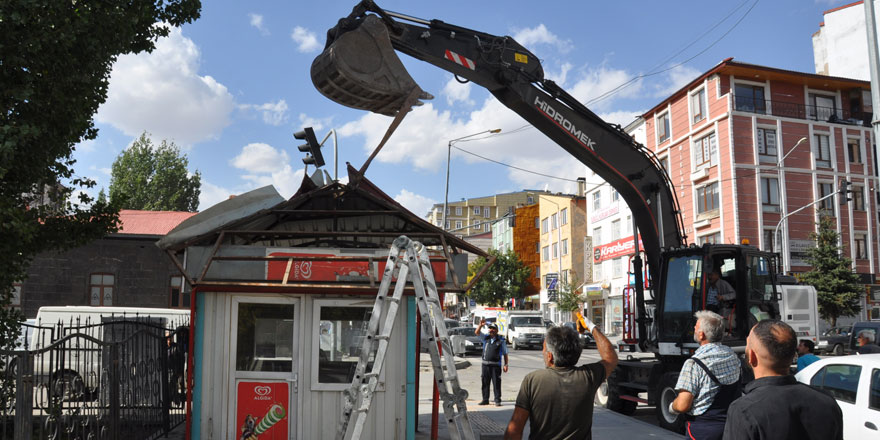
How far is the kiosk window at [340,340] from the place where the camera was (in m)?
8.66

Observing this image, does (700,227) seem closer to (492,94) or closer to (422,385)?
(422,385)

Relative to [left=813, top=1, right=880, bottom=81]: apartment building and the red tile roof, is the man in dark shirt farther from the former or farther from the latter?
[left=813, top=1, right=880, bottom=81]: apartment building

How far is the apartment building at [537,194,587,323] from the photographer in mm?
57469

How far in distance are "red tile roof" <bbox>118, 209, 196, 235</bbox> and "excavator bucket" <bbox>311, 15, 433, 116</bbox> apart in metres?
25.8

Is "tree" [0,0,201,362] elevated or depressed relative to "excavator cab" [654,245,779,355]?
elevated

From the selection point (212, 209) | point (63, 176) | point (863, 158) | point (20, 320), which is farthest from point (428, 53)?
point (863, 158)

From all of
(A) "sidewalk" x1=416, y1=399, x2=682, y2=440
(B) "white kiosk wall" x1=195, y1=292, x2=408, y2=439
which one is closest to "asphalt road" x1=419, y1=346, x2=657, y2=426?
(A) "sidewalk" x1=416, y1=399, x2=682, y2=440

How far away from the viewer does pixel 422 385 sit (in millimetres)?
19047

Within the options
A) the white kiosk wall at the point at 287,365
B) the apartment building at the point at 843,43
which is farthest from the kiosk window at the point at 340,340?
the apartment building at the point at 843,43

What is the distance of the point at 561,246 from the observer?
203ft

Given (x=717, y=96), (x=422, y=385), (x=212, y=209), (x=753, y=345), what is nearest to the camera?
(x=753, y=345)

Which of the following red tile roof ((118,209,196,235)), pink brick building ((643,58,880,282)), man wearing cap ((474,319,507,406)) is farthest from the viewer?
pink brick building ((643,58,880,282))

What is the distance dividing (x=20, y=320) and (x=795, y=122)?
4123 centimetres

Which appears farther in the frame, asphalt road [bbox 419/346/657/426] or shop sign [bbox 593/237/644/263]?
shop sign [bbox 593/237/644/263]
